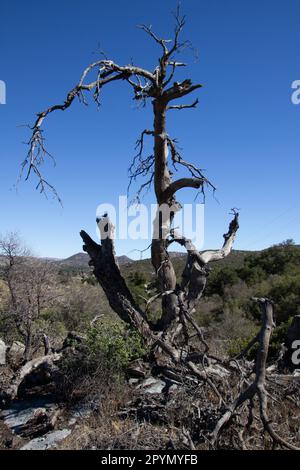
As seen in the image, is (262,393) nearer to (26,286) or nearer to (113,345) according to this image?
(113,345)

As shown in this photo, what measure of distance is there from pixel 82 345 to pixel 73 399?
2.66 feet

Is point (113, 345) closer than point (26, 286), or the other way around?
point (113, 345)

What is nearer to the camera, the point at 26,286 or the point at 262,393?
the point at 262,393

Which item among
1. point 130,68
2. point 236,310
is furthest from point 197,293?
point 236,310

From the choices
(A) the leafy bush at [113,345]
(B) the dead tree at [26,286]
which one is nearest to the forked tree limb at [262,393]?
(A) the leafy bush at [113,345]

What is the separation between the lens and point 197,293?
25.3ft

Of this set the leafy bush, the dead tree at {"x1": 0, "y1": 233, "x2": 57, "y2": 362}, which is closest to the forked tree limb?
the leafy bush

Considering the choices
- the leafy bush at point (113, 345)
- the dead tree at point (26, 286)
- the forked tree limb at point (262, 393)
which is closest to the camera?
the forked tree limb at point (262, 393)

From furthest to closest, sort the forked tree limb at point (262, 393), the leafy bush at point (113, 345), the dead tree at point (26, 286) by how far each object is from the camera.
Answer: the dead tree at point (26, 286)
the leafy bush at point (113, 345)
the forked tree limb at point (262, 393)

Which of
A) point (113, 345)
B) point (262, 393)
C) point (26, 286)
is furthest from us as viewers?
point (26, 286)

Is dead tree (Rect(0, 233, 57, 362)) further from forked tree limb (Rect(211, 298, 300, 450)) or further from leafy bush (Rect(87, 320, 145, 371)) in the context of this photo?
forked tree limb (Rect(211, 298, 300, 450))

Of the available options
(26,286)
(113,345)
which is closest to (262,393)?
(113,345)

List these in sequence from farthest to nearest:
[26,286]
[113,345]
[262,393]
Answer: [26,286], [113,345], [262,393]

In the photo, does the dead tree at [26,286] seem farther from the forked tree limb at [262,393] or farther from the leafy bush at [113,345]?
the forked tree limb at [262,393]
